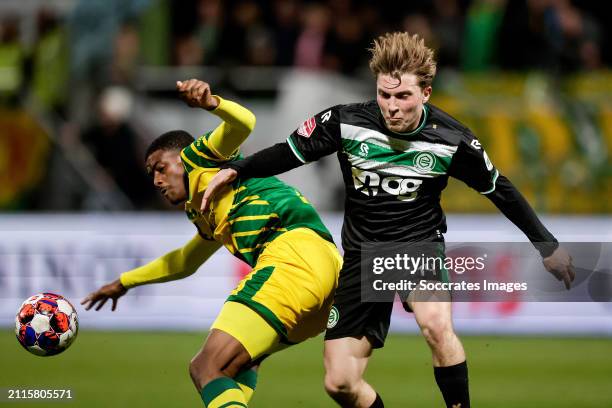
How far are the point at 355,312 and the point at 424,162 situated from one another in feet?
2.76

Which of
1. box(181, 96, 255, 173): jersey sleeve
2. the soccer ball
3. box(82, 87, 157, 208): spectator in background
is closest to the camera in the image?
box(181, 96, 255, 173): jersey sleeve

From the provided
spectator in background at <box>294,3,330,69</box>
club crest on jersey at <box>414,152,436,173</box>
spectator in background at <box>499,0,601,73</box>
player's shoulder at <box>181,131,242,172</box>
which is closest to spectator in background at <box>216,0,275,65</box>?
spectator in background at <box>294,3,330,69</box>

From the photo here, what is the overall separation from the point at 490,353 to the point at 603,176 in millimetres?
3706

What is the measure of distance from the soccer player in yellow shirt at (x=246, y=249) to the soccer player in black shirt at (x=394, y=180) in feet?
0.60

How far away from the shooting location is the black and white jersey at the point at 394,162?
552cm

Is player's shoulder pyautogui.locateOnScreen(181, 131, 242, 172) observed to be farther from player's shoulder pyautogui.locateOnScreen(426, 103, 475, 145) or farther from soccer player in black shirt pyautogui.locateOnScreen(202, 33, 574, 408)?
player's shoulder pyautogui.locateOnScreen(426, 103, 475, 145)

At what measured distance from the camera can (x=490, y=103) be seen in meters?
13.0

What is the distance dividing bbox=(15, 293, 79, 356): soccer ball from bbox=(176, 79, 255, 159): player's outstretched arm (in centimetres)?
147

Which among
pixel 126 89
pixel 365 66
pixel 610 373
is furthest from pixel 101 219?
pixel 610 373

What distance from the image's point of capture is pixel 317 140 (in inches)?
220

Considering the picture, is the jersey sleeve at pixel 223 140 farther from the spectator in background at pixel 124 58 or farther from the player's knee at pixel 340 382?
the spectator in background at pixel 124 58

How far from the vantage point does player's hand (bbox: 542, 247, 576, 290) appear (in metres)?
5.52

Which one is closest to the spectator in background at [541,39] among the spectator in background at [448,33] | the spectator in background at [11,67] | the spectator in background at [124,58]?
the spectator in background at [448,33]

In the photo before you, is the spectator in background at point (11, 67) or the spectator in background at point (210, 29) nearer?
the spectator in background at point (11, 67)
